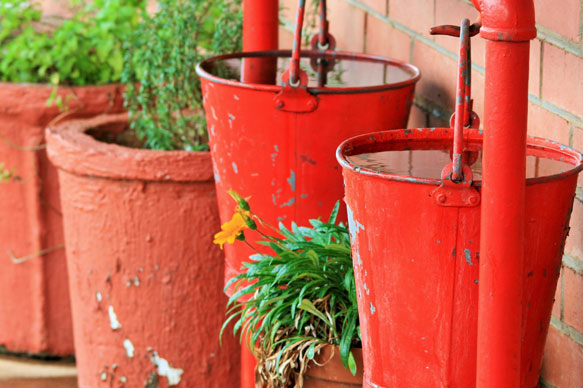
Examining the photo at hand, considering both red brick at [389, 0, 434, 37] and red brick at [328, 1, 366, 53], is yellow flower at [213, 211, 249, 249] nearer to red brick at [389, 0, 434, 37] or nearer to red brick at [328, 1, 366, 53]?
red brick at [389, 0, 434, 37]

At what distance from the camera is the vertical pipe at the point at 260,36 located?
6.94 feet

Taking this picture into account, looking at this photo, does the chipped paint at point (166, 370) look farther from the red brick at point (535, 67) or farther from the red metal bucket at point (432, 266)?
the red brick at point (535, 67)

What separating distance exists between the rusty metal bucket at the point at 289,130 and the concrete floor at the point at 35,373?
1.45 metres

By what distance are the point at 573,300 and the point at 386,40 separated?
98cm

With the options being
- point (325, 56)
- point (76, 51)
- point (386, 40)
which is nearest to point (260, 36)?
point (325, 56)

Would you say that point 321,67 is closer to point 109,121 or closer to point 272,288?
point 272,288

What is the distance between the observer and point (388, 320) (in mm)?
1345

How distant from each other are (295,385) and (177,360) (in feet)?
3.35

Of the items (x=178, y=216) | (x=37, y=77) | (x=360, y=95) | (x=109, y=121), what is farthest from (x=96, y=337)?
(x=360, y=95)

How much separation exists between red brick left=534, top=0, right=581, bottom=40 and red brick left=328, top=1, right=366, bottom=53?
90 cm

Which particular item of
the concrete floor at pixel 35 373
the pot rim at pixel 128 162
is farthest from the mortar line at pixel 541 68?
the concrete floor at pixel 35 373

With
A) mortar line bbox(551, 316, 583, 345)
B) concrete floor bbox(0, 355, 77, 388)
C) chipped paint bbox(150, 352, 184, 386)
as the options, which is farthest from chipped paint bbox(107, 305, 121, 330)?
mortar line bbox(551, 316, 583, 345)

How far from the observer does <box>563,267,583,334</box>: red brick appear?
161 centimetres

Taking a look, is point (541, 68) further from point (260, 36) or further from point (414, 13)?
point (260, 36)
